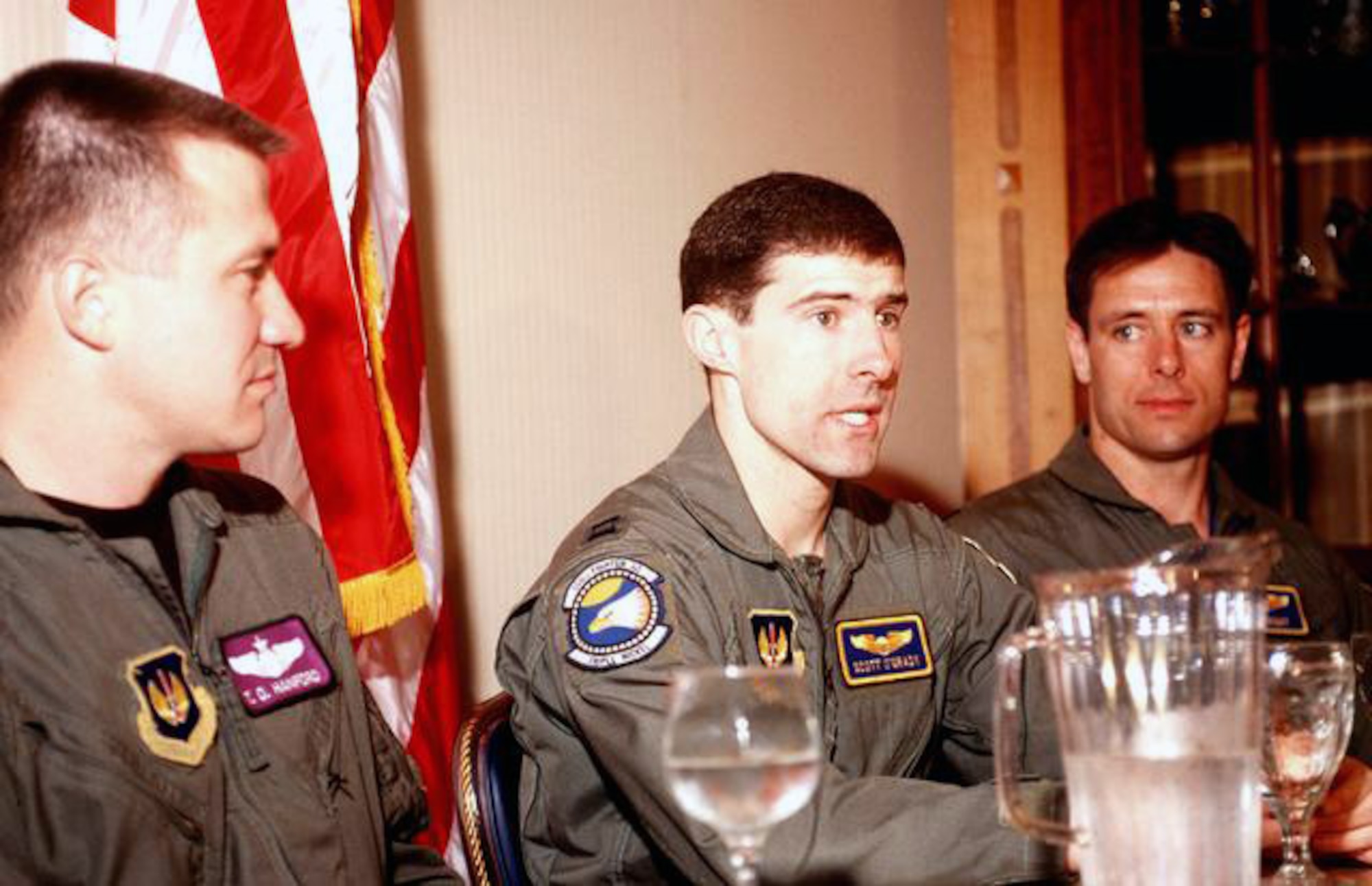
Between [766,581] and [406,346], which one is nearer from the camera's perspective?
[766,581]

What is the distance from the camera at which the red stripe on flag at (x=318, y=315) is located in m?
2.17

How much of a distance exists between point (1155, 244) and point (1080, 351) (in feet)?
0.76

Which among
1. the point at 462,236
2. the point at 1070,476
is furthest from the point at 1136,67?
the point at 462,236

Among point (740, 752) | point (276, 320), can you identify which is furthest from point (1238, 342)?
point (740, 752)

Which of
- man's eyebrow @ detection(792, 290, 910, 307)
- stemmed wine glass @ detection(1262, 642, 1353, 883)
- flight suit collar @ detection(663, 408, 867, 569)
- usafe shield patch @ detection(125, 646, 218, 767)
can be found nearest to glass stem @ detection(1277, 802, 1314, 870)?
stemmed wine glass @ detection(1262, 642, 1353, 883)

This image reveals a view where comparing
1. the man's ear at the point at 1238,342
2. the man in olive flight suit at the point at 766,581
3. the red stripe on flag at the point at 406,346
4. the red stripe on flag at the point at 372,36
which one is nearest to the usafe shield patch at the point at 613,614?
the man in olive flight suit at the point at 766,581

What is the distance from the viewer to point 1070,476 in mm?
3033

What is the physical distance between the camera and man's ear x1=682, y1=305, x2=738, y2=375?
2.29 metres

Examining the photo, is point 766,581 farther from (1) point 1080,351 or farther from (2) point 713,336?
(1) point 1080,351

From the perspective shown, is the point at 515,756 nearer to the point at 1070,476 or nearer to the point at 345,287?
the point at 345,287

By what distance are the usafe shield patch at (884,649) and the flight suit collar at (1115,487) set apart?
32.9 inches

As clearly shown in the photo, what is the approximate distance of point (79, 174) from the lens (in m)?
1.64

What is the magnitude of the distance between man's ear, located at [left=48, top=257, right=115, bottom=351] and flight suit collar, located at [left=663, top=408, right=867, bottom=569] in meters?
0.79

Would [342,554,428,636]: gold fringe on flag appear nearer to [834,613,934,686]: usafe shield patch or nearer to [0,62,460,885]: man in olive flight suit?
[0,62,460,885]: man in olive flight suit
